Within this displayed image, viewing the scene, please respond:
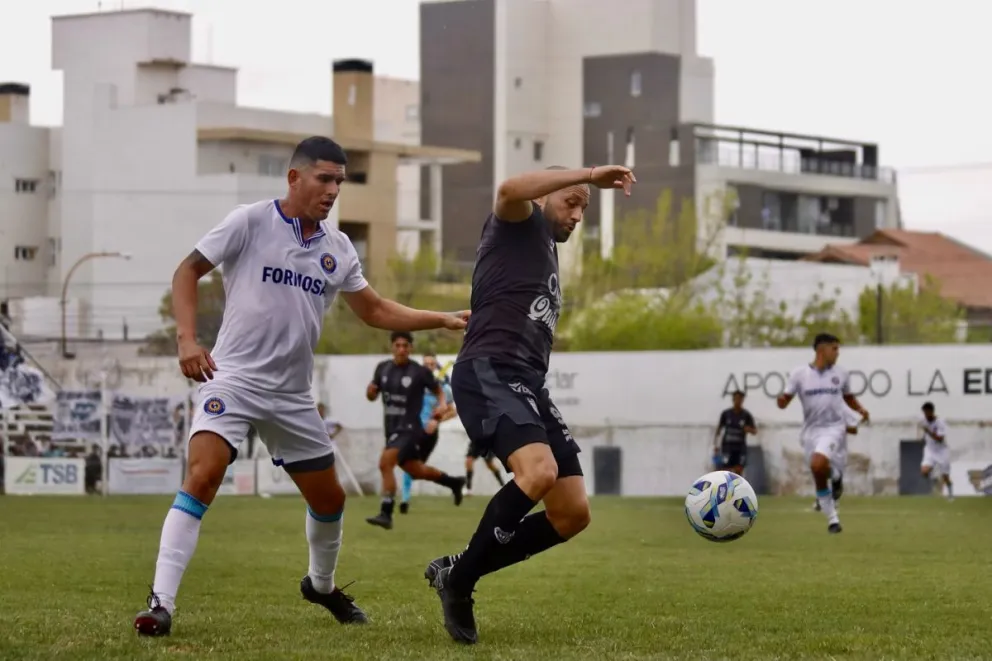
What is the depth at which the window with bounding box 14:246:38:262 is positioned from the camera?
83.4m

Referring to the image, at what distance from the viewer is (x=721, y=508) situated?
1036cm

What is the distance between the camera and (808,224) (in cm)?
10194

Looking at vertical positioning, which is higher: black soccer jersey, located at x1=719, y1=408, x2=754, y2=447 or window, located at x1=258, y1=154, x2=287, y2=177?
window, located at x1=258, y1=154, x2=287, y2=177

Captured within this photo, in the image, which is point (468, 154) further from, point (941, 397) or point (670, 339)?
point (941, 397)

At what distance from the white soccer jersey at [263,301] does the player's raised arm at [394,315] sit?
56 centimetres

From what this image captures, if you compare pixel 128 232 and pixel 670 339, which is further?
pixel 128 232

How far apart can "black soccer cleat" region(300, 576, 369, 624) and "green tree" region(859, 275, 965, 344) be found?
57457mm

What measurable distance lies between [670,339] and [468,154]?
99.8 feet

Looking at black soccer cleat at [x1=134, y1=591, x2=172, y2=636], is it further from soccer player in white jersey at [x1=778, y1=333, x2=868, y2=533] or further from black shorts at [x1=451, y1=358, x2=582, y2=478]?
soccer player in white jersey at [x1=778, y1=333, x2=868, y2=533]

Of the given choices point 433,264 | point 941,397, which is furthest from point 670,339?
point 941,397

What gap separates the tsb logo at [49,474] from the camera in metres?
34.5

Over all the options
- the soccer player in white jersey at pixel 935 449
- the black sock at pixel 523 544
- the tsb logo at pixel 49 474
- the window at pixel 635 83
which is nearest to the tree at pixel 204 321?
the tsb logo at pixel 49 474

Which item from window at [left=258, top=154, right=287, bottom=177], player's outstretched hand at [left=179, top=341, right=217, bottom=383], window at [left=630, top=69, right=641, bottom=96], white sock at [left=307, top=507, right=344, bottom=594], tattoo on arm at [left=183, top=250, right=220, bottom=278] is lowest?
white sock at [left=307, top=507, right=344, bottom=594]

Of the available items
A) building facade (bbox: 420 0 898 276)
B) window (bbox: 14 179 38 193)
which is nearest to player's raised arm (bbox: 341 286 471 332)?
window (bbox: 14 179 38 193)
